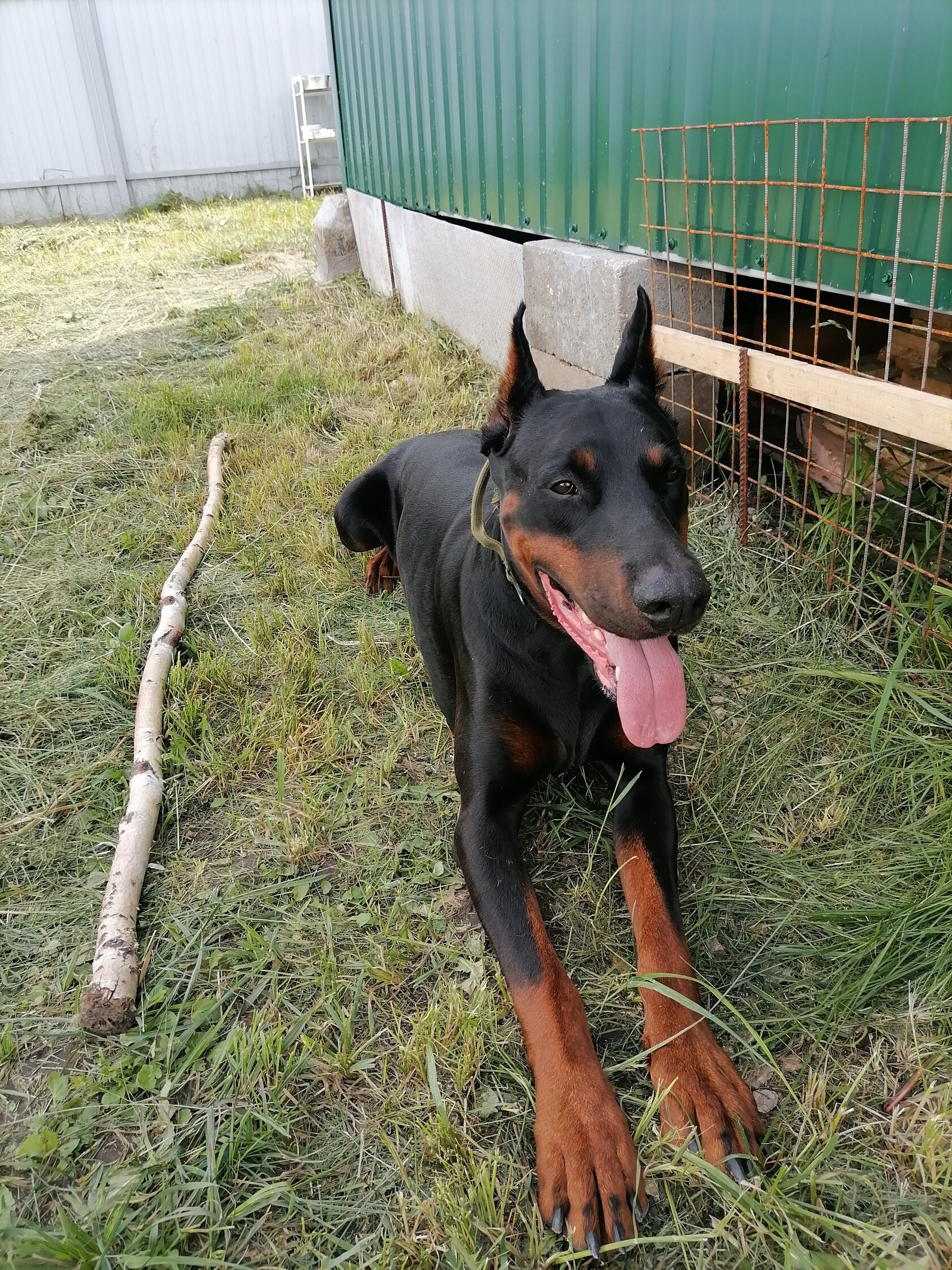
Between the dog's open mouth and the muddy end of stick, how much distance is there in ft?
4.09

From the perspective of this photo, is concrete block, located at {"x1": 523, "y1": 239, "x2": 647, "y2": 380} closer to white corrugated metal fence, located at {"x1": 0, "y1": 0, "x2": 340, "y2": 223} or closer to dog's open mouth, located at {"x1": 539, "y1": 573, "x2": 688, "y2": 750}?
dog's open mouth, located at {"x1": 539, "y1": 573, "x2": 688, "y2": 750}

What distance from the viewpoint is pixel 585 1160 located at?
1521mm

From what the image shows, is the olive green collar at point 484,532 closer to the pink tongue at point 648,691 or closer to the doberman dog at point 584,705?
the doberman dog at point 584,705

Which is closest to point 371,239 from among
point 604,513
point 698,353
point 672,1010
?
point 698,353

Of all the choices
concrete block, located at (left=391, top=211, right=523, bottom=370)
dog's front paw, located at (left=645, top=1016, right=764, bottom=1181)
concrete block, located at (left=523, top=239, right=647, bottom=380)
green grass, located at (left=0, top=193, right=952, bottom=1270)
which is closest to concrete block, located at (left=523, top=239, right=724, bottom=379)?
concrete block, located at (left=523, top=239, right=647, bottom=380)

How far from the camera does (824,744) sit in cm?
254

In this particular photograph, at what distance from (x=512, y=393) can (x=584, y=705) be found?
0.82 m

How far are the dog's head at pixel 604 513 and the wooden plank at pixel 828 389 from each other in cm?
66

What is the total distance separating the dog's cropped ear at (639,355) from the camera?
7.52 feet

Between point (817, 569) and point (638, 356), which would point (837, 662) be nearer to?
point (817, 569)

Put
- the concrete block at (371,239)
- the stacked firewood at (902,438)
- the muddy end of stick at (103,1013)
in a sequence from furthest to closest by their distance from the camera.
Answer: the concrete block at (371,239)
the stacked firewood at (902,438)
the muddy end of stick at (103,1013)

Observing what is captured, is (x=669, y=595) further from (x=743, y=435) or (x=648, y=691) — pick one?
(x=743, y=435)

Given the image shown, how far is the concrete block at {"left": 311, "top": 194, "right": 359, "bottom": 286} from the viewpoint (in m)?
8.60

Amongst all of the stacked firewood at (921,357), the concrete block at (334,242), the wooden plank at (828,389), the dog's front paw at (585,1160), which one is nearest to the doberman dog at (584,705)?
the dog's front paw at (585,1160)
